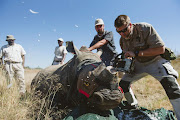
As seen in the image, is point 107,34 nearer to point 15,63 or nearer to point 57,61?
point 57,61

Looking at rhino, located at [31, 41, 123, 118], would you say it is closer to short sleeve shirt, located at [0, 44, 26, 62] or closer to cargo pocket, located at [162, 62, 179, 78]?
cargo pocket, located at [162, 62, 179, 78]

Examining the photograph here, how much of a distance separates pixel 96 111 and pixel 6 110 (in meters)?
1.85

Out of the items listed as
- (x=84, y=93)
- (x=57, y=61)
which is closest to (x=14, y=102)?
(x=84, y=93)

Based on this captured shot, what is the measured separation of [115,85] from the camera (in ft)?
9.21

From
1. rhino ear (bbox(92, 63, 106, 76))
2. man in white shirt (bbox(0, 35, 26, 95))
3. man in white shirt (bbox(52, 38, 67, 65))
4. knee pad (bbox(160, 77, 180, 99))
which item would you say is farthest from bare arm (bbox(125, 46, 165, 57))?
man in white shirt (bbox(0, 35, 26, 95))

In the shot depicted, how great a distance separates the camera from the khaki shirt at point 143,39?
3400mm

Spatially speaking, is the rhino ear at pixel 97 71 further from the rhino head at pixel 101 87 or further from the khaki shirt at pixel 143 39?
the khaki shirt at pixel 143 39

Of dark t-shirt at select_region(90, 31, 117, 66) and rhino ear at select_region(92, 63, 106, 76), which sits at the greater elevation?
dark t-shirt at select_region(90, 31, 117, 66)

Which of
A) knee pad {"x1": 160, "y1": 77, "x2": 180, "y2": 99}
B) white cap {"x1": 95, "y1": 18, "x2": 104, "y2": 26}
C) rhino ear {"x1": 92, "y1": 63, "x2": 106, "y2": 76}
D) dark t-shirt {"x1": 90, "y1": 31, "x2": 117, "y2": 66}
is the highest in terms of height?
white cap {"x1": 95, "y1": 18, "x2": 104, "y2": 26}

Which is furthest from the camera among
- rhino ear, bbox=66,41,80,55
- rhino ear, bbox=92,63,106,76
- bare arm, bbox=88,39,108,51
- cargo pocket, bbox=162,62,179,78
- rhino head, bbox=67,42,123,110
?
bare arm, bbox=88,39,108,51

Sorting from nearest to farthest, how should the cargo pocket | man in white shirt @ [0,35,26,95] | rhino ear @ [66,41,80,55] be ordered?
1. the cargo pocket
2. rhino ear @ [66,41,80,55]
3. man in white shirt @ [0,35,26,95]

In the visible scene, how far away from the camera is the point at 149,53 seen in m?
3.43

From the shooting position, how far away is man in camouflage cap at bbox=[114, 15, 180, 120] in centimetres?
316

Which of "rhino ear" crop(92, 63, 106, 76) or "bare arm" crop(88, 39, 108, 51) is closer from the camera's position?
"rhino ear" crop(92, 63, 106, 76)
